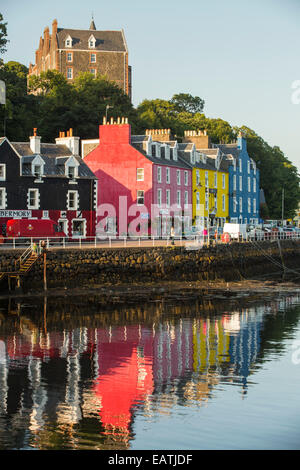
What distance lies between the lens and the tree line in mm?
71125

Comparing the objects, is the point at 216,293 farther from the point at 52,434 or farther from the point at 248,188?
the point at 248,188

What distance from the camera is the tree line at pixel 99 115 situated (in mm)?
71125

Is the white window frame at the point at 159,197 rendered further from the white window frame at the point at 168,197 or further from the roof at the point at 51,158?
the roof at the point at 51,158

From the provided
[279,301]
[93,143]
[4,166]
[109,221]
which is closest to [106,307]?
[279,301]

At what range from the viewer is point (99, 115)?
256 feet

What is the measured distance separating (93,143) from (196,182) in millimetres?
12855

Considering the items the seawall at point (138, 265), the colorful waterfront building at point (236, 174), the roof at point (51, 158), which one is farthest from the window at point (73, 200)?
the colorful waterfront building at point (236, 174)

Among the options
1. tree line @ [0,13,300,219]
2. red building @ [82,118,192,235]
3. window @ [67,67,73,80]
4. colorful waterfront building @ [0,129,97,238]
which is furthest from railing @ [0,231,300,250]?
window @ [67,67,73,80]

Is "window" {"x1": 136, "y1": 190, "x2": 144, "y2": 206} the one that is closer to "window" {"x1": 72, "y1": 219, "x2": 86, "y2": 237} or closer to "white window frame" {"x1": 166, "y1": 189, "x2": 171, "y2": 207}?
"white window frame" {"x1": 166, "y1": 189, "x2": 171, "y2": 207}

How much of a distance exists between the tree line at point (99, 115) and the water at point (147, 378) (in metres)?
33.1

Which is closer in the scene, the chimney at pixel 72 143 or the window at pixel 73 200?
the window at pixel 73 200

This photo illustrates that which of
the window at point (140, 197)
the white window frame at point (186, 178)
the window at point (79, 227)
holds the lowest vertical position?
the window at point (79, 227)

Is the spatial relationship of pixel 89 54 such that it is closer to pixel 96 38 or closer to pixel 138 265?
pixel 96 38

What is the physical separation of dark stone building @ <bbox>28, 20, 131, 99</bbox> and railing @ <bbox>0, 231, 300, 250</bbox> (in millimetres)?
48076
